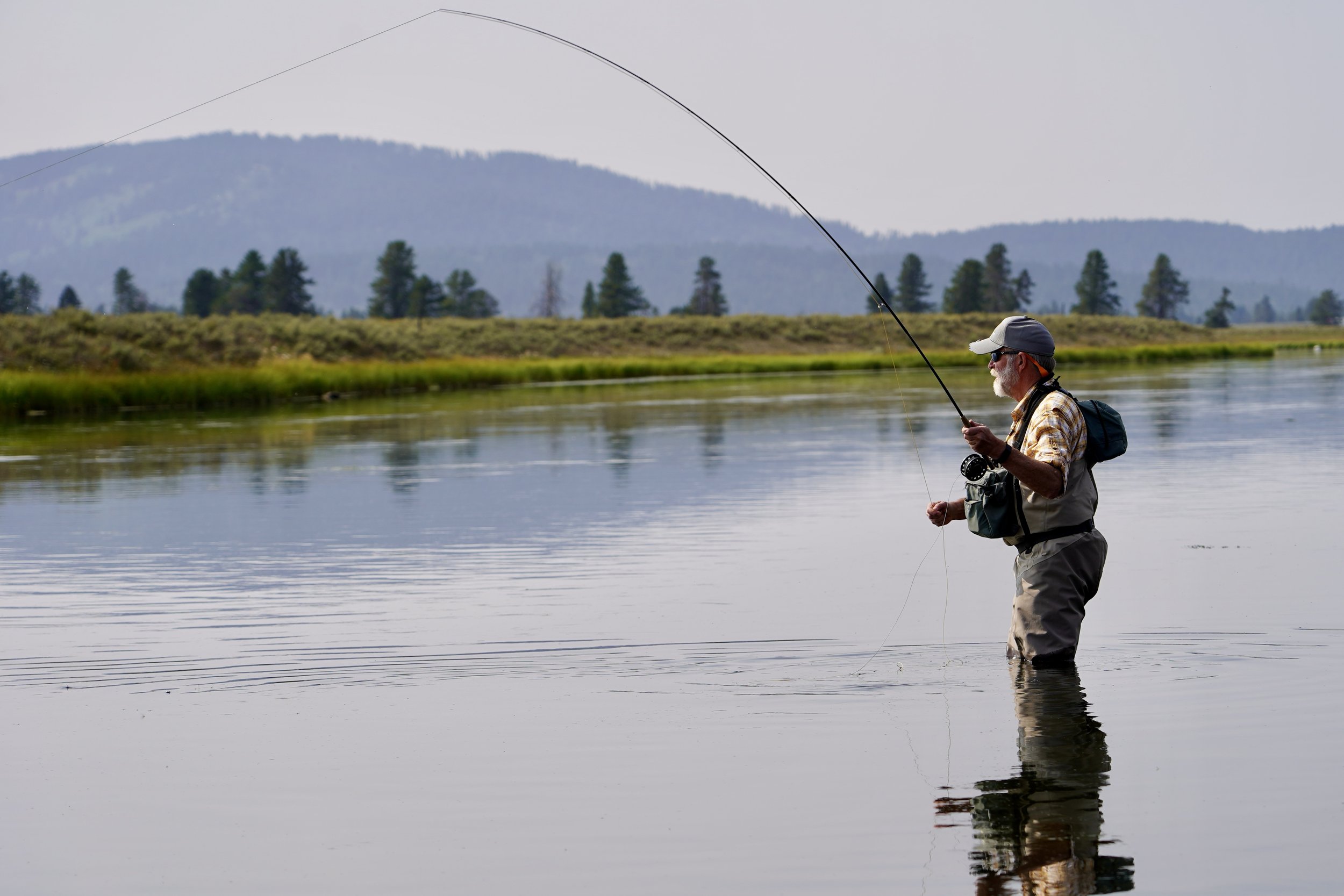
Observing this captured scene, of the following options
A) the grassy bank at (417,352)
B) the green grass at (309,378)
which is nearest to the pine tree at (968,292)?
the grassy bank at (417,352)

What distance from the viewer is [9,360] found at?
1789 inches

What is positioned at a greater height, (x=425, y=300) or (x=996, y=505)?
(x=425, y=300)

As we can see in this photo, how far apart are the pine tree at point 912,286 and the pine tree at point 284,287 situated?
57991mm

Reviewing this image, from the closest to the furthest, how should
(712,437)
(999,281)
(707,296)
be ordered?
(712,437), (707,296), (999,281)

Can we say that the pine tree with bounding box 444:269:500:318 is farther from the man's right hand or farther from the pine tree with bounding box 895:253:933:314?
the man's right hand

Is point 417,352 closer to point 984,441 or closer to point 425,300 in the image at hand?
point 425,300

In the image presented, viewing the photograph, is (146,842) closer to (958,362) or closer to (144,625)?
(144,625)

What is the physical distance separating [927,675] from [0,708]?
3.94 meters

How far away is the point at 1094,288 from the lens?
532 feet

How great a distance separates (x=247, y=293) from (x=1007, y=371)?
119 metres

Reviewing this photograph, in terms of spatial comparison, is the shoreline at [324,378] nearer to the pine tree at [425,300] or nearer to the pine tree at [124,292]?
the pine tree at [425,300]

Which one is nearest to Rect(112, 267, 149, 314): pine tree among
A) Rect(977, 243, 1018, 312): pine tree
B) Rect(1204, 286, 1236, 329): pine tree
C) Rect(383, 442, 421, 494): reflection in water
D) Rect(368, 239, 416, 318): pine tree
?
Rect(368, 239, 416, 318): pine tree

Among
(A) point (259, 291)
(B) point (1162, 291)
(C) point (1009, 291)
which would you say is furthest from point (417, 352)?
(B) point (1162, 291)

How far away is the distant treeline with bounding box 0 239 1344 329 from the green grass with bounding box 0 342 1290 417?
42.7m
